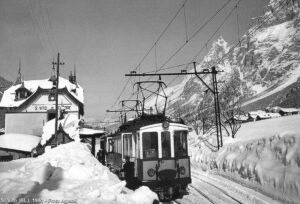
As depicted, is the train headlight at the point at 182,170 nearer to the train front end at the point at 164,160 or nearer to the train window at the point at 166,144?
the train front end at the point at 164,160

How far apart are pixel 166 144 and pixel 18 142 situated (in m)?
30.3

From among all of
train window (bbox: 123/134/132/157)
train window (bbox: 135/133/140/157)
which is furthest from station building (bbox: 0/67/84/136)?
train window (bbox: 135/133/140/157)

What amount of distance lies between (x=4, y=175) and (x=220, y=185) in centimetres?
945

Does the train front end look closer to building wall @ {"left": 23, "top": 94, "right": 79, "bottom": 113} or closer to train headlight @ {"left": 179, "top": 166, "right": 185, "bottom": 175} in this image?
train headlight @ {"left": 179, "top": 166, "right": 185, "bottom": 175}

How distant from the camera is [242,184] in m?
13.4

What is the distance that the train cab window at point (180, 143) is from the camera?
1111 cm

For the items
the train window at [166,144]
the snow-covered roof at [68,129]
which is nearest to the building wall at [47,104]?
the snow-covered roof at [68,129]

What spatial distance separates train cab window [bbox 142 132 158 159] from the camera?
10.8 meters

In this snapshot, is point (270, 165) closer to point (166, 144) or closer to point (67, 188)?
point (166, 144)

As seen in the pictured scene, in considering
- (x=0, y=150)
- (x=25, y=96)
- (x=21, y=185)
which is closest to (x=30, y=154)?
(x=0, y=150)

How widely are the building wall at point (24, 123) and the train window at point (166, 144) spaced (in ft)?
112

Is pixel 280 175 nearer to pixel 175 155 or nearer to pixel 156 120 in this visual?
pixel 175 155

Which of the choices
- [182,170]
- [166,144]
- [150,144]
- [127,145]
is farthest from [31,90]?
[182,170]

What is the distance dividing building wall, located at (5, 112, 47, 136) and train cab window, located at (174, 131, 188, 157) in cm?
3416
